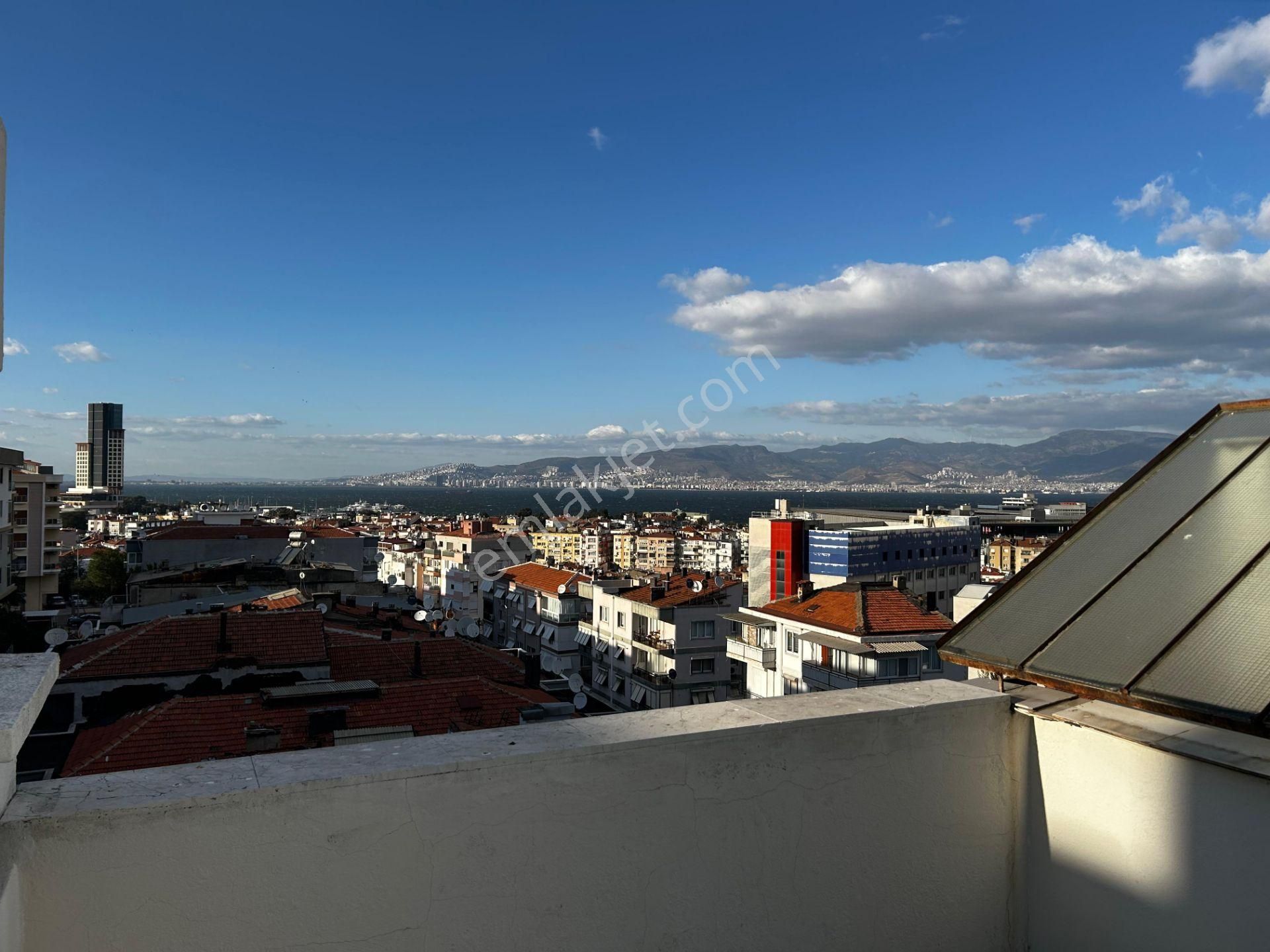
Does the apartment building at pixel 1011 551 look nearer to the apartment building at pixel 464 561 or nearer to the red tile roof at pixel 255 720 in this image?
the apartment building at pixel 464 561

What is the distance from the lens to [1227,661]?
1.95 metres

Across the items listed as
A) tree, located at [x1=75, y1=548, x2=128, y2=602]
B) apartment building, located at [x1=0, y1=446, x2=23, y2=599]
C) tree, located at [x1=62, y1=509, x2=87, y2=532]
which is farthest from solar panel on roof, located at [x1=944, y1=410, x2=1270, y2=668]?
tree, located at [x1=62, y1=509, x2=87, y2=532]

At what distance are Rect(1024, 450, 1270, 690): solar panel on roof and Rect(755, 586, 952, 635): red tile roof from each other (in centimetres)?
1997

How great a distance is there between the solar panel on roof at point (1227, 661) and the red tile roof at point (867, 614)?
20.4 metres

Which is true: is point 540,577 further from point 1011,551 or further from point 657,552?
point 657,552

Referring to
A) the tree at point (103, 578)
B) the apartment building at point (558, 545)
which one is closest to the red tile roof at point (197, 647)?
the tree at point (103, 578)

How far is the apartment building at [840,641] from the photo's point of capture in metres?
21.2

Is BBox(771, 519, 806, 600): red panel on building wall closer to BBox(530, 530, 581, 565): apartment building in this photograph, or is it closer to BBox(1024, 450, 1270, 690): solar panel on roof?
BBox(1024, 450, 1270, 690): solar panel on roof

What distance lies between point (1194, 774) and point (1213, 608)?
43 cm

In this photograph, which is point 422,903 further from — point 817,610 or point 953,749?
point 817,610

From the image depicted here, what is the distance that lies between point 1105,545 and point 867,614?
67.8ft

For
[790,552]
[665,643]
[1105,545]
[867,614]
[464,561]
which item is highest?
[1105,545]

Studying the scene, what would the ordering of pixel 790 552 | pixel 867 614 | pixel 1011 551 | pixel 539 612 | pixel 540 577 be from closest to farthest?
pixel 867 614
pixel 790 552
pixel 539 612
pixel 540 577
pixel 1011 551

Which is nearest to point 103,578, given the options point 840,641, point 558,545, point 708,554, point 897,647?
point 840,641
